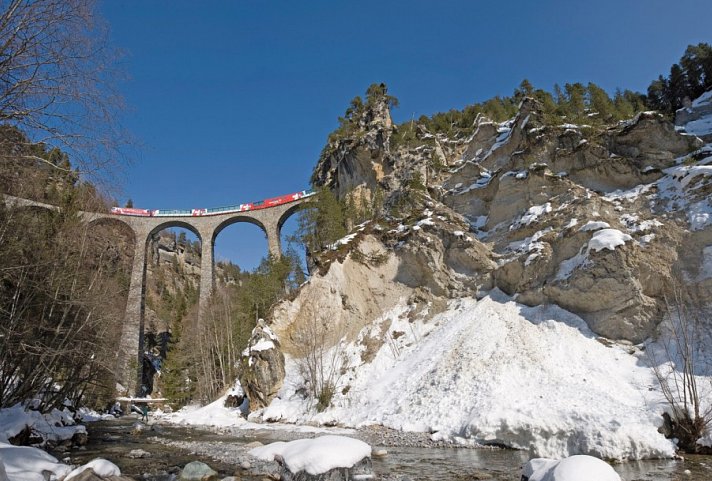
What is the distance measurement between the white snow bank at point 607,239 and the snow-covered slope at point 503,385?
3727 millimetres

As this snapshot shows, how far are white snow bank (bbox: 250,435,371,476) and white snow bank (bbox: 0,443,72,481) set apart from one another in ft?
13.3

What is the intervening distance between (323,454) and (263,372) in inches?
732

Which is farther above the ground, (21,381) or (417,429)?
(21,381)

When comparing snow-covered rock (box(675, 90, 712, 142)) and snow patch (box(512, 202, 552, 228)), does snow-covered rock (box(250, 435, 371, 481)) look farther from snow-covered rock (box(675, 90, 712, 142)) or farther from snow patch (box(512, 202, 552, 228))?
snow-covered rock (box(675, 90, 712, 142))

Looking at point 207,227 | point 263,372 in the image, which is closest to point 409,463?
point 263,372

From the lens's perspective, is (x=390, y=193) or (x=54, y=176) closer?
(x=54, y=176)

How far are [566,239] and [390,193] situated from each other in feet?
73.7

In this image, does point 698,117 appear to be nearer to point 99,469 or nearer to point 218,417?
point 218,417

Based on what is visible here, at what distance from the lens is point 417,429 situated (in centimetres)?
1666

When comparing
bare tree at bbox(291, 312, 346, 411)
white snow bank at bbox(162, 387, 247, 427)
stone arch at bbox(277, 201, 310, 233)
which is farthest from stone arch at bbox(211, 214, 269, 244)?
bare tree at bbox(291, 312, 346, 411)

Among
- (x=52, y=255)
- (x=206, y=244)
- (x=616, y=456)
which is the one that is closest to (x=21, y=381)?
(x=52, y=255)

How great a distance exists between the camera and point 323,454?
27.1ft

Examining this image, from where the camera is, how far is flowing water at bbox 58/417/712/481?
9.59 m

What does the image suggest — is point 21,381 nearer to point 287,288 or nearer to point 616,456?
point 616,456
